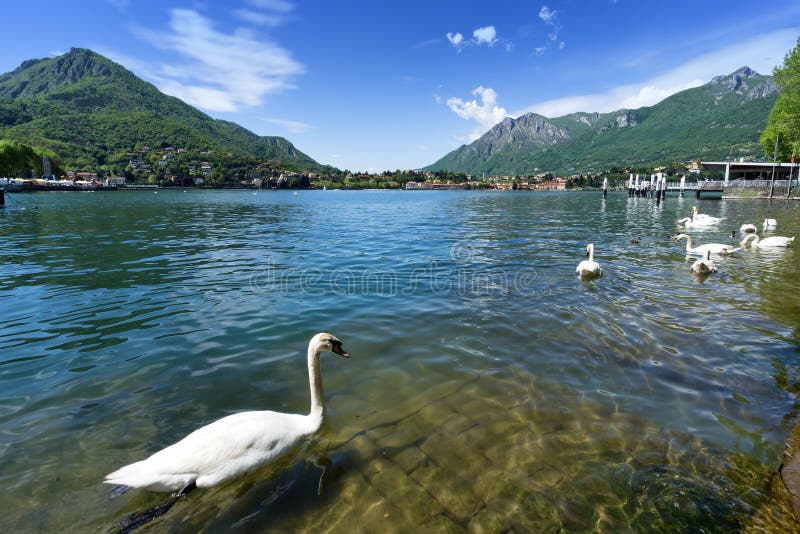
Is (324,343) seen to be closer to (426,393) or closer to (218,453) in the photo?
(218,453)

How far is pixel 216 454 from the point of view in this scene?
169 inches

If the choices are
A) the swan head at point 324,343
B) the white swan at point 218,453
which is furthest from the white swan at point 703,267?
the white swan at point 218,453

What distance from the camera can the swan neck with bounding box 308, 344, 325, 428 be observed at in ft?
17.0

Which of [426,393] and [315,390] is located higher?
[315,390]

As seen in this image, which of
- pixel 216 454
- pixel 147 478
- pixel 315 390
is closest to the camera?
pixel 147 478

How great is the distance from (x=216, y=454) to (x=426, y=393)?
3.47 m

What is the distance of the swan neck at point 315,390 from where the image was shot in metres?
5.19

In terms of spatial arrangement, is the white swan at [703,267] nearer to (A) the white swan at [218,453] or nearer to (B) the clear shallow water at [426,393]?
(B) the clear shallow water at [426,393]

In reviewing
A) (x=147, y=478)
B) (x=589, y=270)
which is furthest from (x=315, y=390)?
(x=589, y=270)

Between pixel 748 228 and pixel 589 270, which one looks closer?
pixel 589 270

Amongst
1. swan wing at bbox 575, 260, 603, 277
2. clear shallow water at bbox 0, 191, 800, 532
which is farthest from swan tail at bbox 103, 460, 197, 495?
swan wing at bbox 575, 260, 603, 277

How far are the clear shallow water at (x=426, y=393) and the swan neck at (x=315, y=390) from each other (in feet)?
1.72

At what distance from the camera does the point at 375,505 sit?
4.30 meters

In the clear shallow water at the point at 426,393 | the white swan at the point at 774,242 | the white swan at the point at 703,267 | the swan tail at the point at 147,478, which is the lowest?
the clear shallow water at the point at 426,393
